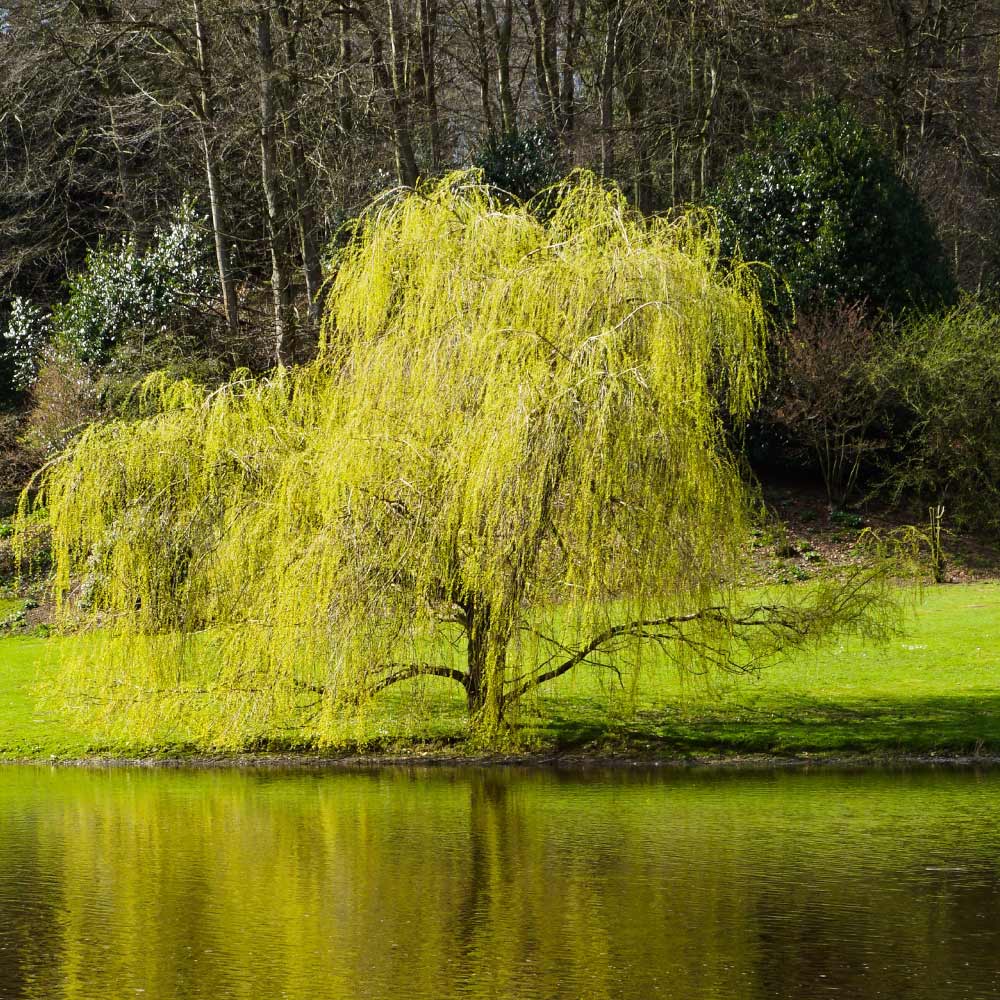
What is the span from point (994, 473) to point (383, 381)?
16340mm

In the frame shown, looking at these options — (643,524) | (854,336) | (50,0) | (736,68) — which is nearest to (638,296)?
(643,524)

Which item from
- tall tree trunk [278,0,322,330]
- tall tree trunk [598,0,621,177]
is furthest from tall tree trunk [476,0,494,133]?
tall tree trunk [278,0,322,330]

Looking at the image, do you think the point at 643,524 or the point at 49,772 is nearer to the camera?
the point at 643,524

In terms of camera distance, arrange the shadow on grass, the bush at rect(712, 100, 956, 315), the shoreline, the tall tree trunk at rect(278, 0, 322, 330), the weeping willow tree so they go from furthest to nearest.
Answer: the bush at rect(712, 100, 956, 315), the tall tree trunk at rect(278, 0, 322, 330), the shadow on grass, the shoreline, the weeping willow tree

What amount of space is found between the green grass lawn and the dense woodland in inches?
328

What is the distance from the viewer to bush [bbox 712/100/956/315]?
2956 cm

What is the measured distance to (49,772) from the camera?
59.8 ft

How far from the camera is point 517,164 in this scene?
3083 centimetres

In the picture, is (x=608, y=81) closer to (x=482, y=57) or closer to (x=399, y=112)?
(x=399, y=112)

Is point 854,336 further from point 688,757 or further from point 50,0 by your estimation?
point 50,0

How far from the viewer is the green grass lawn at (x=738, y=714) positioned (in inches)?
691

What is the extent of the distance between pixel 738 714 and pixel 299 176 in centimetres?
1518

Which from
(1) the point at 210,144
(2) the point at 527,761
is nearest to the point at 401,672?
(2) the point at 527,761

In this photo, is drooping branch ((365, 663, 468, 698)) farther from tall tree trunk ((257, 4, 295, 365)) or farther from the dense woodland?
the dense woodland
